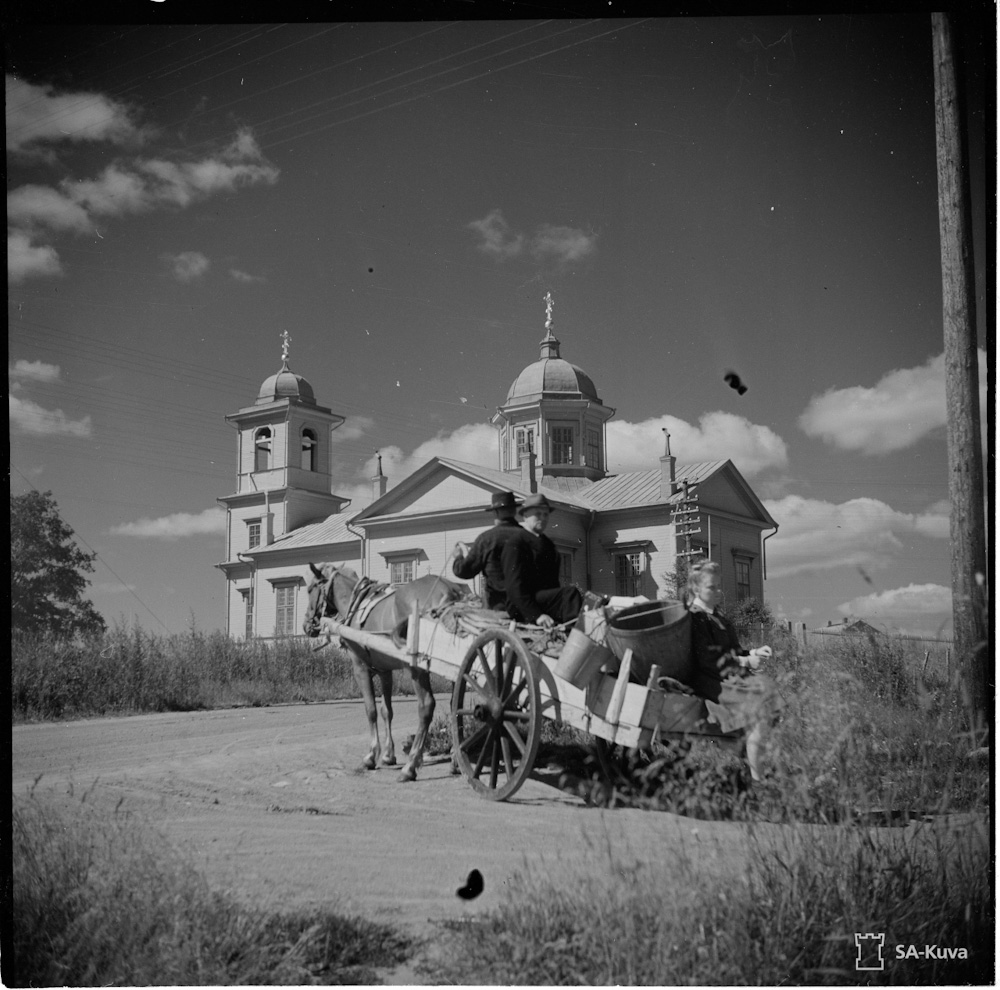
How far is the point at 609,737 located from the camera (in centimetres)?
426

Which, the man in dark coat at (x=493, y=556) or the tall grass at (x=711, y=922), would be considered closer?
the tall grass at (x=711, y=922)

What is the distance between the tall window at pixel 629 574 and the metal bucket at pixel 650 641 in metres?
0.41

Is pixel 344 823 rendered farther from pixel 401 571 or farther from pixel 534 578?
pixel 401 571

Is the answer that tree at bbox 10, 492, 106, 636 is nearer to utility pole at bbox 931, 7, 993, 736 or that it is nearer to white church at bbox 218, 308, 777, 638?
white church at bbox 218, 308, 777, 638

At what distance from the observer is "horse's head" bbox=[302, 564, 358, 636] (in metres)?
5.96

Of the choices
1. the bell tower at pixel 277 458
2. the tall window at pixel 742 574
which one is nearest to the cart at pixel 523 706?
the tall window at pixel 742 574

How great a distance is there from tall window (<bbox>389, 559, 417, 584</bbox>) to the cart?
0.54 metres

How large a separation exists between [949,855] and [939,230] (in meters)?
3.21

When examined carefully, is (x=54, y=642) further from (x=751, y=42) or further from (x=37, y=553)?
(x=751, y=42)

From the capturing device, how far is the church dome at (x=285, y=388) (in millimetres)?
5348

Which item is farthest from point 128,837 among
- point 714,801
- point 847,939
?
point 847,939

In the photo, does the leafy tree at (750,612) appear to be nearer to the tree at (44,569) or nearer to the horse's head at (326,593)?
the horse's head at (326,593)

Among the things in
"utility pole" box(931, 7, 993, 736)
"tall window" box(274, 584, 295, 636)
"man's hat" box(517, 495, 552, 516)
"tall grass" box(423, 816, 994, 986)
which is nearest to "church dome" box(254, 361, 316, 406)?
"tall window" box(274, 584, 295, 636)

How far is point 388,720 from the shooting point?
211 inches
